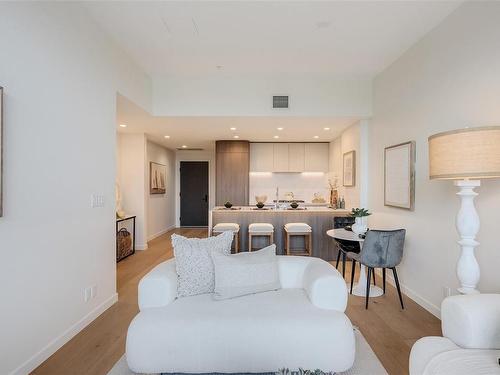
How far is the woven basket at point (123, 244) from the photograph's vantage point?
5.00 meters

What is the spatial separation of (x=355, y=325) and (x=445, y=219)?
130 centimetres

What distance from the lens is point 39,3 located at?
7.06 ft

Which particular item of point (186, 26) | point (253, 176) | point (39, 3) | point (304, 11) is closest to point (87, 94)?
point (39, 3)

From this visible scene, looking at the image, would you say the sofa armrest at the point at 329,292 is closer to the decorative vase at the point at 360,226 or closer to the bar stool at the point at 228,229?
the decorative vase at the point at 360,226

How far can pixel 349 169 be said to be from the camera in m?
5.24

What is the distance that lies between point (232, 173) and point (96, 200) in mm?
4284

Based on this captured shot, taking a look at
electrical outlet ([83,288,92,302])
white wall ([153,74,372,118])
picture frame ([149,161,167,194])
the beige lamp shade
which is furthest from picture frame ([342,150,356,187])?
picture frame ([149,161,167,194])

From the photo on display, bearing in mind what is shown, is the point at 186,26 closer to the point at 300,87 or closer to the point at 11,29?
the point at 11,29

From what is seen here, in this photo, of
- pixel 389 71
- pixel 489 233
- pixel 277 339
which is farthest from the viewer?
pixel 389 71

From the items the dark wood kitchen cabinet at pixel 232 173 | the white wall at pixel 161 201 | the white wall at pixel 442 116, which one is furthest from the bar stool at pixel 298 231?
the white wall at pixel 161 201

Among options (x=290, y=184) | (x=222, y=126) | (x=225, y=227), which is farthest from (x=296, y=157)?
(x=225, y=227)

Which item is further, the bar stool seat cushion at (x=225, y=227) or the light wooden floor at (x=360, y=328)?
the bar stool seat cushion at (x=225, y=227)

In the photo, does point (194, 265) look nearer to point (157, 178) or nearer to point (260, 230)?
point (260, 230)

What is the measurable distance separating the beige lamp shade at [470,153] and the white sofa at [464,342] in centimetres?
75
